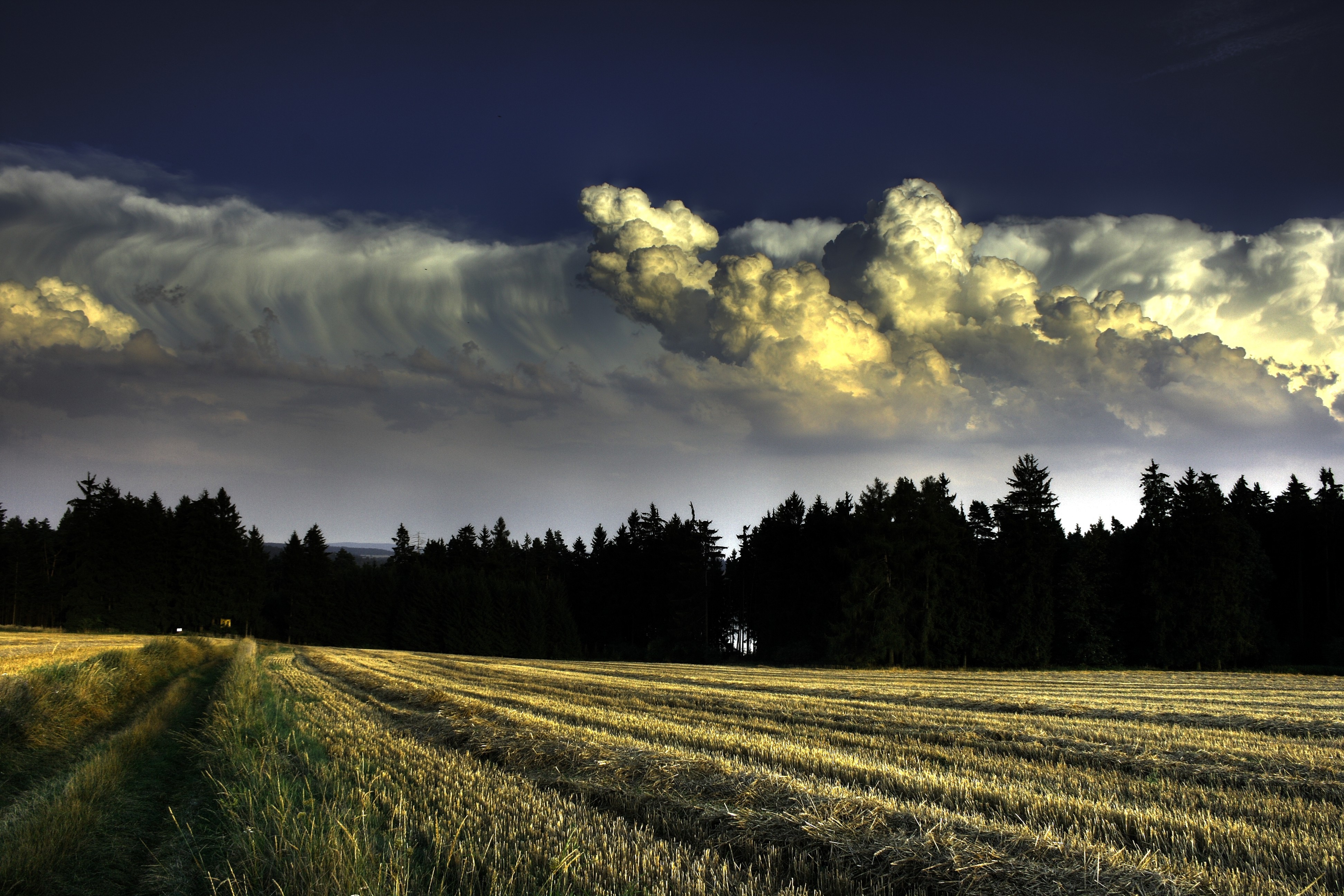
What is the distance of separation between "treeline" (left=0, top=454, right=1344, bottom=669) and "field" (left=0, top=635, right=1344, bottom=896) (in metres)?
35.1

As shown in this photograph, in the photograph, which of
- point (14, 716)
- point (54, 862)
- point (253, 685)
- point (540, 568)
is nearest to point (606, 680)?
point (253, 685)

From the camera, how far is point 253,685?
1930 centimetres

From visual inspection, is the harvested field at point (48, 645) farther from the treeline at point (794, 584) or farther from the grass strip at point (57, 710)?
the treeline at point (794, 584)

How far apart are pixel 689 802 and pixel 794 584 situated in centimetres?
6178

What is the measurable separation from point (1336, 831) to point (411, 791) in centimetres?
905

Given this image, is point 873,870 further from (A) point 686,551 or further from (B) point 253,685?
(A) point 686,551

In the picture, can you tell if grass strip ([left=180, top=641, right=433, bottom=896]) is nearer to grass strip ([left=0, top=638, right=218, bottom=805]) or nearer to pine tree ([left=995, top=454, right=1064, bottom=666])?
grass strip ([left=0, top=638, right=218, bottom=805])

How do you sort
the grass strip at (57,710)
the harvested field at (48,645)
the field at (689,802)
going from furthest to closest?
the harvested field at (48,645) < the grass strip at (57,710) < the field at (689,802)

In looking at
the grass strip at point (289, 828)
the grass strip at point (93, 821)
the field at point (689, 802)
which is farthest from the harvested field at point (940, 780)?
the grass strip at point (93, 821)

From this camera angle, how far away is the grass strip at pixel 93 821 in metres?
5.90

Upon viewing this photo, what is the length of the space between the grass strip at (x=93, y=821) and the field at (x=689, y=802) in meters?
0.04

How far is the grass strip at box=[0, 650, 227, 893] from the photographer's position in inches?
232

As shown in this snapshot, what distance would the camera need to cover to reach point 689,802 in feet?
22.5

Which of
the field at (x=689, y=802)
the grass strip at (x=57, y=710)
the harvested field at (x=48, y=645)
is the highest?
the field at (x=689, y=802)
